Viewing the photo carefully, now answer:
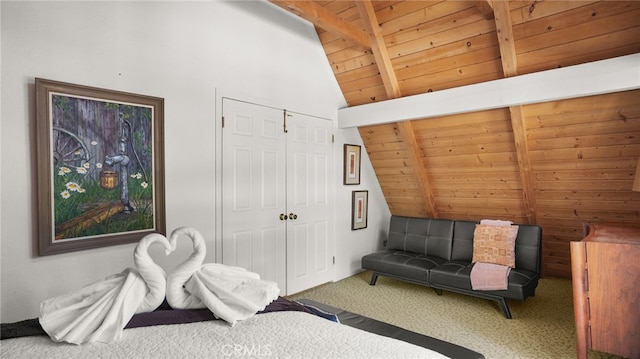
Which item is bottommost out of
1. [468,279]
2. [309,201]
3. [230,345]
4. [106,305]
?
[468,279]

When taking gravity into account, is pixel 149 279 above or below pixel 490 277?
above

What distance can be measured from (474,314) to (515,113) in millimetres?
1827

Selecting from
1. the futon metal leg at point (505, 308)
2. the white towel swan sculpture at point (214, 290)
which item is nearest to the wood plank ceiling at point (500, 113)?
the futon metal leg at point (505, 308)

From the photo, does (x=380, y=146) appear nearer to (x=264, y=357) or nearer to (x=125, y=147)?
(x=125, y=147)

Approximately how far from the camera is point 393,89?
12.0 feet

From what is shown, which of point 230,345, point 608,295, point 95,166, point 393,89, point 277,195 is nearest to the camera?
point 230,345

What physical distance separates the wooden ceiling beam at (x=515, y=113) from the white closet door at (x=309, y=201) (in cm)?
189

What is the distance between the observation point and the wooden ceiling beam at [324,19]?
2789mm

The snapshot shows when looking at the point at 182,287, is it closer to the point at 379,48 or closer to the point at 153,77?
the point at 153,77

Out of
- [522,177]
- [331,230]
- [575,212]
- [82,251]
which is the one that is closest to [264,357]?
[82,251]

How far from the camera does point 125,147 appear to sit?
248cm

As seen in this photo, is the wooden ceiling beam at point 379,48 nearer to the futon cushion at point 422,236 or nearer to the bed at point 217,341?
the futon cushion at point 422,236

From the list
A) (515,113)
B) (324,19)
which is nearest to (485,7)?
(515,113)

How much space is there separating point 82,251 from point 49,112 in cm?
89
